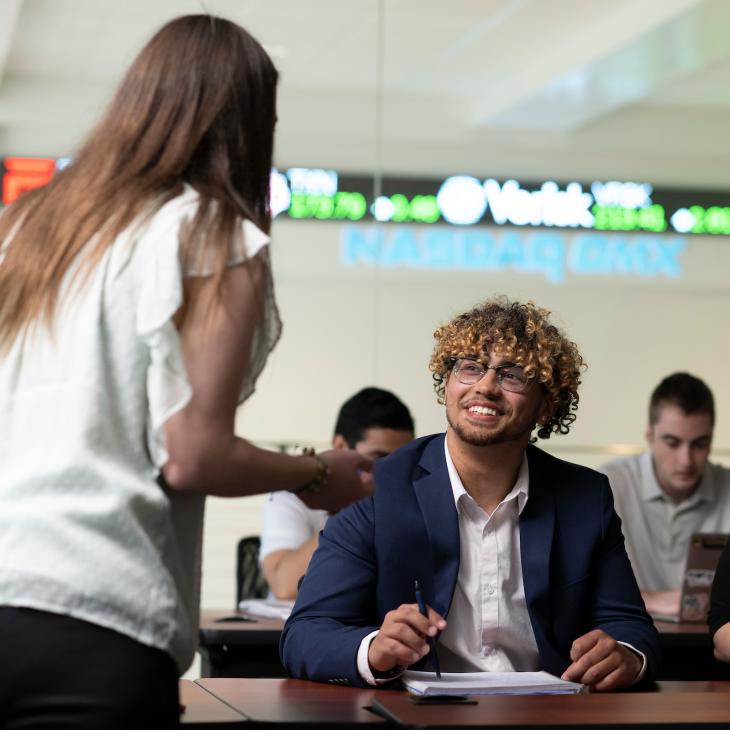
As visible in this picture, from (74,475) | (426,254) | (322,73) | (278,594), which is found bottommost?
(278,594)

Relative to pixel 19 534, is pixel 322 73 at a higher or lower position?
higher

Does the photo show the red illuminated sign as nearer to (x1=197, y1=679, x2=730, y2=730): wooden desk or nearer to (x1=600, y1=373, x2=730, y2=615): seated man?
(x1=600, y1=373, x2=730, y2=615): seated man

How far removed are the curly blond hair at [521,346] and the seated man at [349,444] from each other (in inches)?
54.2

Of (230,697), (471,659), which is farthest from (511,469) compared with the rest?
(230,697)

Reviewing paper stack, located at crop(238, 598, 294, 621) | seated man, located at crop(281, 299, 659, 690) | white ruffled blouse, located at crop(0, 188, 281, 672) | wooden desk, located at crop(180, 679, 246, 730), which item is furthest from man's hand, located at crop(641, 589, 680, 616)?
white ruffled blouse, located at crop(0, 188, 281, 672)

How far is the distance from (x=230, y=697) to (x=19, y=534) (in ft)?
2.72

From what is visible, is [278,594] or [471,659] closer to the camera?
[471,659]

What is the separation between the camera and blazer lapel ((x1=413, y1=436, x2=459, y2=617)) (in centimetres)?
249

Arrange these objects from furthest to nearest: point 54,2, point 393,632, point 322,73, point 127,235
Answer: point 322,73 → point 54,2 → point 393,632 → point 127,235

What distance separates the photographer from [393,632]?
7.20ft

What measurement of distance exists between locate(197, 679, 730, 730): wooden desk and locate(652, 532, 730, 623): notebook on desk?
1.49 m

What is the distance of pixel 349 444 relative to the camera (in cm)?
427

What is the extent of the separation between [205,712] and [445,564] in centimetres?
74

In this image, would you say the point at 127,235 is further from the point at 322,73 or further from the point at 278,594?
the point at 322,73
